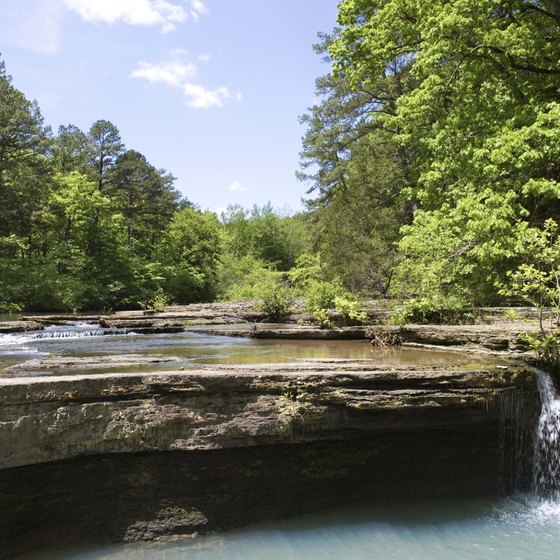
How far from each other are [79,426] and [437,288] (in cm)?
786

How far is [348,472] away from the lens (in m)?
5.28

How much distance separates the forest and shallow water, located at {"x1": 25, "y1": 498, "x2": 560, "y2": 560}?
3.07 m

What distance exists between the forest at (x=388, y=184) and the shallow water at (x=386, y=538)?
3.07 m

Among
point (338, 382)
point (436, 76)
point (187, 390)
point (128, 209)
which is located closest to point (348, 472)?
point (338, 382)

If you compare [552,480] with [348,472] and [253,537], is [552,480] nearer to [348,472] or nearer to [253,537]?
[348,472]

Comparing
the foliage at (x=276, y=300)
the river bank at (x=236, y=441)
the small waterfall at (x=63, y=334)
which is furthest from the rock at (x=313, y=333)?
the small waterfall at (x=63, y=334)

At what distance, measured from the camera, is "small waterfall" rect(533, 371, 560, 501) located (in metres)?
5.47

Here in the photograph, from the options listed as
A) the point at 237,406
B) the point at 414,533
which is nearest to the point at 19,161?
the point at 237,406

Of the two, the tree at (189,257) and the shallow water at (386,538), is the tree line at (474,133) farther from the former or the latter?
the tree at (189,257)

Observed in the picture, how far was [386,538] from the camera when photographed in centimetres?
462

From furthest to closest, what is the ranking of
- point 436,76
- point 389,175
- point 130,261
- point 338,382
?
point 130,261 < point 389,175 < point 436,76 < point 338,382

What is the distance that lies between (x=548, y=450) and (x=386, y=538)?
2356mm

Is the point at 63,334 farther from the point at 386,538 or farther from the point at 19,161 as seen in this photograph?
the point at 19,161

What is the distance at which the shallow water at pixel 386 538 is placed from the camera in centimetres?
432
